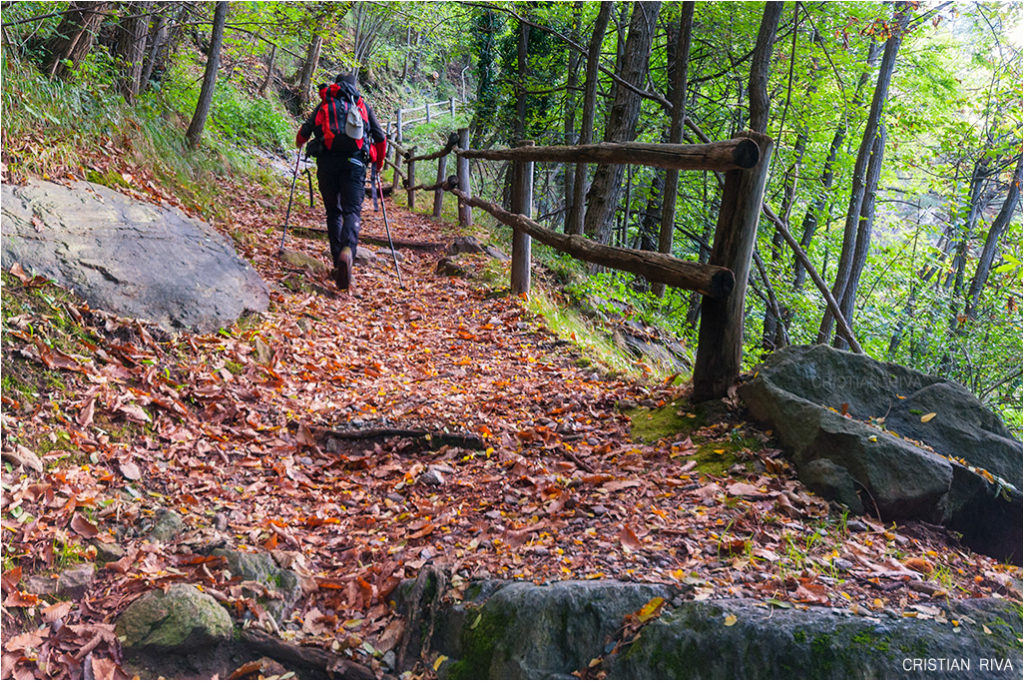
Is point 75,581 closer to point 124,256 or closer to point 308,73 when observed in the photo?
point 124,256

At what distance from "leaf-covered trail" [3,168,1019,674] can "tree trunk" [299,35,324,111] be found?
55.1 ft

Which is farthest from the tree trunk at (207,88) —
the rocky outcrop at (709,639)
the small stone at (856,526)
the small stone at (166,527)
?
the small stone at (856,526)

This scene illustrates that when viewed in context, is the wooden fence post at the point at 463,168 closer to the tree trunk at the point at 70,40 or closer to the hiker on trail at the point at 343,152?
the hiker on trail at the point at 343,152

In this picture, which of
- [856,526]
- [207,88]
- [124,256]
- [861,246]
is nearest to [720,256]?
[856,526]

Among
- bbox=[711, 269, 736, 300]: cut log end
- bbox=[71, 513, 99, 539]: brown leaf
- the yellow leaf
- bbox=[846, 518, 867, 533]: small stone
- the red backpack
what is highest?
the red backpack

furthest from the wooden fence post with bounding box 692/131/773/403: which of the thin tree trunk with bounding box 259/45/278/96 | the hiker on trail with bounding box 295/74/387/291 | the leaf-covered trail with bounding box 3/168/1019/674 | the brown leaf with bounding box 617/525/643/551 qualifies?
the thin tree trunk with bounding box 259/45/278/96

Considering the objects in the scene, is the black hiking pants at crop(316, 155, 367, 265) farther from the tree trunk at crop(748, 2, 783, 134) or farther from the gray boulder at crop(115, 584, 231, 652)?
the gray boulder at crop(115, 584, 231, 652)

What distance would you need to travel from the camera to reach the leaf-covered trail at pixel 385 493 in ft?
8.02

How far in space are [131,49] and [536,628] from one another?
9.11 metres

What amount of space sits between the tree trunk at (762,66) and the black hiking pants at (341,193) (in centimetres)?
451

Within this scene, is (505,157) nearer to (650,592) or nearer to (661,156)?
(661,156)

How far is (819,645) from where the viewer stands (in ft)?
6.22

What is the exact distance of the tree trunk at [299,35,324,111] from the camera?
1950cm

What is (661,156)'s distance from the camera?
12.3 ft
